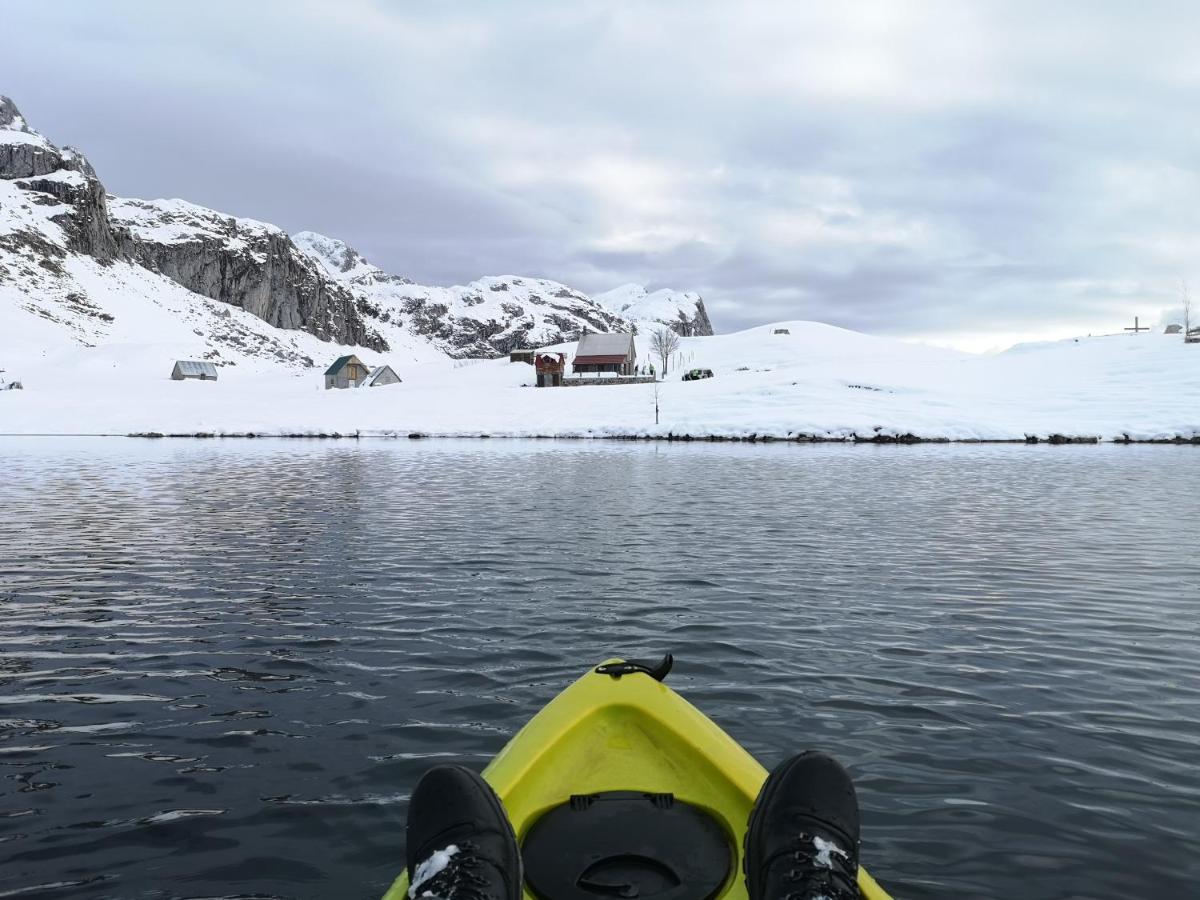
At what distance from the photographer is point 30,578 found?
38.2ft

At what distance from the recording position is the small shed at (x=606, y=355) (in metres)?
100

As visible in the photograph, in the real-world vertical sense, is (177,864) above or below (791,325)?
below

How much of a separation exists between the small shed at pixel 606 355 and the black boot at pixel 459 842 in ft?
318

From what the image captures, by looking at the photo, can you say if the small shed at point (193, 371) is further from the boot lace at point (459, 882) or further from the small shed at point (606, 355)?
the boot lace at point (459, 882)

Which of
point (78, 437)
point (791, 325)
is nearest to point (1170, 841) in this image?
point (78, 437)

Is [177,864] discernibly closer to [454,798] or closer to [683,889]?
[454,798]

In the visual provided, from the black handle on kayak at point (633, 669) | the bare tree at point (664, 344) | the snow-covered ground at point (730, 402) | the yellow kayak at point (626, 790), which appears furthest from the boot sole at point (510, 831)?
the bare tree at point (664, 344)

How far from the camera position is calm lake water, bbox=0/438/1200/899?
4566mm

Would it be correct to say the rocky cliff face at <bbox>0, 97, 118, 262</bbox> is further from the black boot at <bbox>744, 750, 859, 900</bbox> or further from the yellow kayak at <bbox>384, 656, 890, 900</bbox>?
the black boot at <bbox>744, 750, 859, 900</bbox>

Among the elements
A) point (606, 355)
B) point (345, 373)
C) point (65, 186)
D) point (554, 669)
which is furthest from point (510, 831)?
point (65, 186)

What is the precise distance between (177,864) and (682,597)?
7124 mm

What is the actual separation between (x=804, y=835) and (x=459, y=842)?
64.4 inches

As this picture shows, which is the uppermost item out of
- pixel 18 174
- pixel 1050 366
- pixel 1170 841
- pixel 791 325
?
pixel 18 174

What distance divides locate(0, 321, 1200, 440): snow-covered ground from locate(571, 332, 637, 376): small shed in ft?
26.4
